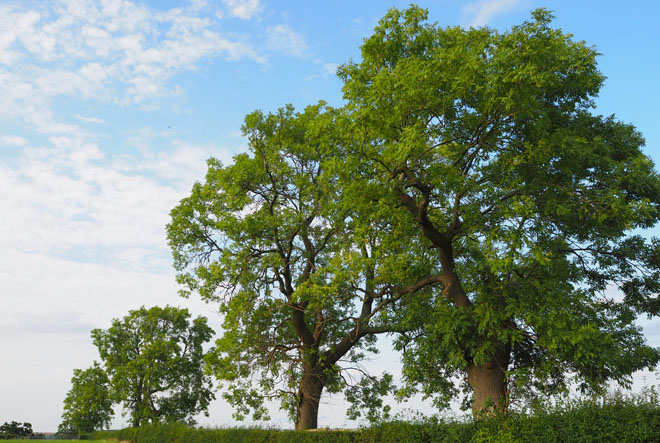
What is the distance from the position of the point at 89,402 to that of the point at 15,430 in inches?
884

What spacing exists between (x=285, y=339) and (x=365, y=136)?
40.3 ft

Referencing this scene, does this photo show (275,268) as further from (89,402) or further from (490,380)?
(89,402)

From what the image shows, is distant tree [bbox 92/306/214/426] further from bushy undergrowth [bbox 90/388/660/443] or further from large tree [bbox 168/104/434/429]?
bushy undergrowth [bbox 90/388/660/443]

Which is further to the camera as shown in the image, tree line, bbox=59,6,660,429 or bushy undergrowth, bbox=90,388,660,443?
tree line, bbox=59,6,660,429

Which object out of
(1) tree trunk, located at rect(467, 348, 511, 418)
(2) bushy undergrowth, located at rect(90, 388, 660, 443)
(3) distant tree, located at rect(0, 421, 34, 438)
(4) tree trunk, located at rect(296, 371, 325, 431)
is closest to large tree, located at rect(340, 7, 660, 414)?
(1) tree trunk, located at rect(467, 348, 511, 418)

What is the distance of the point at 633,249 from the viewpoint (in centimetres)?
1975

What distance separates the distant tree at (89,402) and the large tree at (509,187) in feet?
112

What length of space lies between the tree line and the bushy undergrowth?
109cm

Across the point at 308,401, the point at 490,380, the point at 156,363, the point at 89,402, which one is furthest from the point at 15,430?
the point at 490,380

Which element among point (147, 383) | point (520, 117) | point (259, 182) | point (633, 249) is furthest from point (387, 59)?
point (147, 383)

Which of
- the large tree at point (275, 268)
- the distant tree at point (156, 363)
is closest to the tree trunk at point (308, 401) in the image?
the large tree at point (275, 268)

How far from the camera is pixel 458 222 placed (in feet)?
58.3

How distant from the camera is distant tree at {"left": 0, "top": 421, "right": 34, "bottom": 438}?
56438mm

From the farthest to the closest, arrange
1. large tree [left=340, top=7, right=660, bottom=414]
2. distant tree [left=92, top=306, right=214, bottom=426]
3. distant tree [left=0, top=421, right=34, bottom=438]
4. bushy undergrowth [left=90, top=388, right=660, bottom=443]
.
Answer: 1. distant tree [left=0, top=421, right=34, bottom=438]
2. distant tree [left=92, top=306, right=214, bottom=426]
3. large tree [left=340, top=7, right=660, bottom=414]
4. bushy undergrowth [left=90, top=388, right=660, bottom=443]
